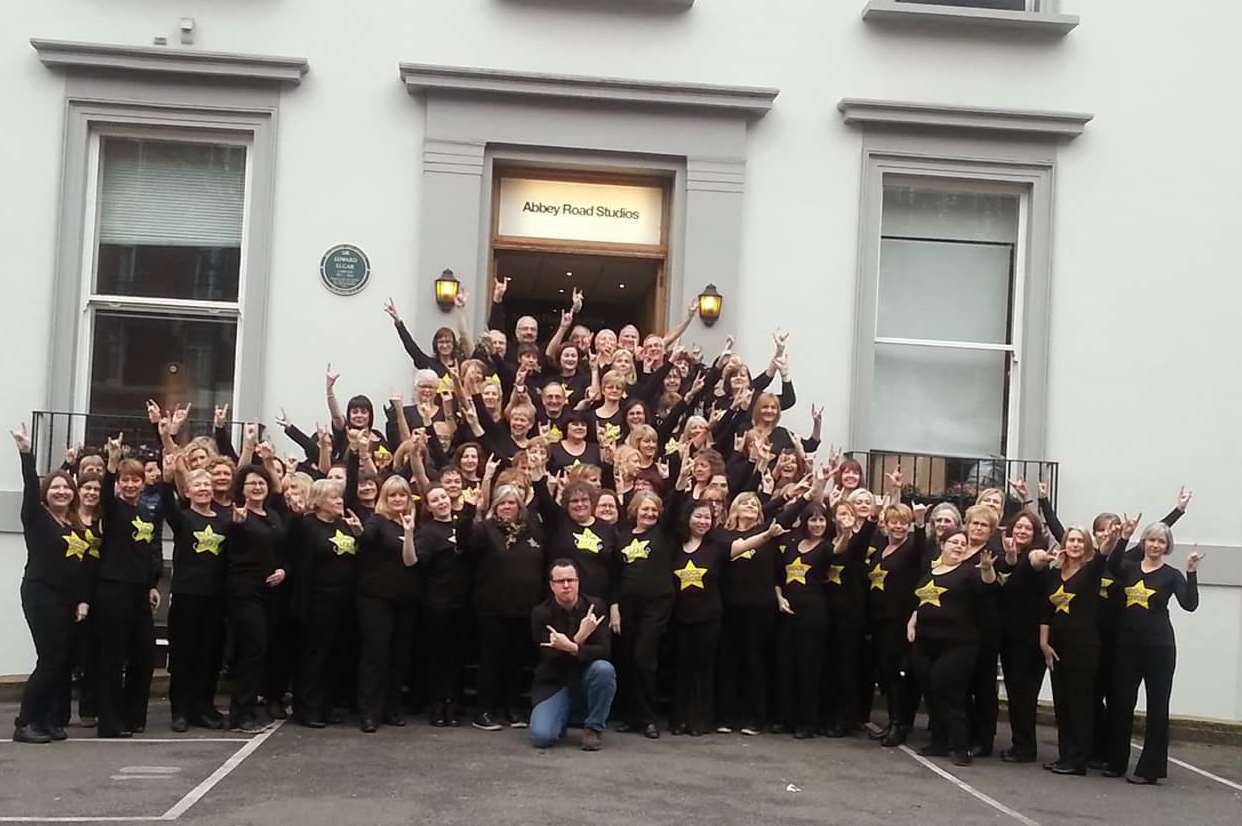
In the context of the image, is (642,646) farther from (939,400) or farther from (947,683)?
(939,400)

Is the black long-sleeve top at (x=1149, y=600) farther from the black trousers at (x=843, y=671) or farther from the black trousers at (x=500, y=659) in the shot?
the black trousers at (x=500, y=659)

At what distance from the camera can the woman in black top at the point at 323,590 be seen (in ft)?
31.5

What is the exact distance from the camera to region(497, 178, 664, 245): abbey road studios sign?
12961 millimetres

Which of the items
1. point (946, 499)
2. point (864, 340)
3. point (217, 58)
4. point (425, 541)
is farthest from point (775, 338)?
point (217, 58)

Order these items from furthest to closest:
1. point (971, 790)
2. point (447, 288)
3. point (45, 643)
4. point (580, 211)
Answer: point (580, 211) → point (447, 288) → point (45, 643) → point (971, 790)

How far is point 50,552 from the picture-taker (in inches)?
358

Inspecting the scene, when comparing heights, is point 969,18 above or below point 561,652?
above

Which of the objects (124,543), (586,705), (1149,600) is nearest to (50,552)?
(124,543)

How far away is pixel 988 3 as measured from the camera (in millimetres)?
13156

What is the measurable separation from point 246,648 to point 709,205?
17.6 ft

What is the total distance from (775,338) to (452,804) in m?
5.83

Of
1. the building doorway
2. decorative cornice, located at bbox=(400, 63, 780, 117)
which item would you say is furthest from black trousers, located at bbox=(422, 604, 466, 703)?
decorative cornice, located at bbox=(400, 63, 780, 117)

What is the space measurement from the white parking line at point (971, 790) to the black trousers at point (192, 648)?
14.5ft

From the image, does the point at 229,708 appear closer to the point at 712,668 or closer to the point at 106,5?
the point at 712,668
